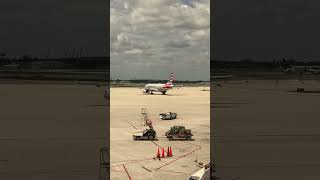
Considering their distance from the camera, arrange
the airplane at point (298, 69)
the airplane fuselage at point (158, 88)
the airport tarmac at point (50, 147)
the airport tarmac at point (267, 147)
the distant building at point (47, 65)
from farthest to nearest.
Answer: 1. the airplane fuselage at point (158, 88)
2. the airplane at point (298, 69)
3. the distant building at point (47, 65)
4. the airport tarmac at point (267, 147)
5. the airport tarmac at point (50, 147)

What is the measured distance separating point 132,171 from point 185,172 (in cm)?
168

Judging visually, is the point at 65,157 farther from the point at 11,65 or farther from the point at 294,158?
the point at 11,65

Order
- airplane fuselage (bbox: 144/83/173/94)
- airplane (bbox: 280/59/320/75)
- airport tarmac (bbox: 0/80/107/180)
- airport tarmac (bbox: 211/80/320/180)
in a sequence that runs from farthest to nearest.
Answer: airplane fuselage (bbox: 144/83/173/94) → airplane (bbox: 280/59/320/75) → airport tarmac (bbox: 211/80/320/180) → airport tarmac (bbox: 0/80/107/180)

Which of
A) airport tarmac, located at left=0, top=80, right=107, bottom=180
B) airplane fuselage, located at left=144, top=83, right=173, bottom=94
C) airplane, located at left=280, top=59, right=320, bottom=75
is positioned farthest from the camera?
airplane fuselage, located at left=144, top=83, right=173, bottom=94

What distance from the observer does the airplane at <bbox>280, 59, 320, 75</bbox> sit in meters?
63.9

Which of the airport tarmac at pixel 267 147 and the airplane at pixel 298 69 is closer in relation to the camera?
the airport tarmac at pixel 267 147

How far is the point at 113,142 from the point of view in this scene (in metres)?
18.2

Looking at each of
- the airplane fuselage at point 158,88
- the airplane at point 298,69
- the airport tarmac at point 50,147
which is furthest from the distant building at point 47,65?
the airplane at point 298,69

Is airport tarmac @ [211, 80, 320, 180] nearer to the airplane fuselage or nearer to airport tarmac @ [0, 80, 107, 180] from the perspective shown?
airport tarmac @ [0, 80, 107, 180]

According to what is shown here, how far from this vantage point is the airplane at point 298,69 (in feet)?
210

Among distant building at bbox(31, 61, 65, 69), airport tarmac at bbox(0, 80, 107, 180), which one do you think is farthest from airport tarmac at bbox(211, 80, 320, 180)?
distant building at bbox(31, 61, 65, 69)

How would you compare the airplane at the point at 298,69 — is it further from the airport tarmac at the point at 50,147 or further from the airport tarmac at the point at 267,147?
the airport tarmac at the point at 50,147

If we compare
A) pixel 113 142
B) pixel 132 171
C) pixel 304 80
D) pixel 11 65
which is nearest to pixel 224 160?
pixel 132 171

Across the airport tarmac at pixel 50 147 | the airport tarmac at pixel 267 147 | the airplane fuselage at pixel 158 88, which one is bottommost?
the airport tarmac at pixel 267 147
